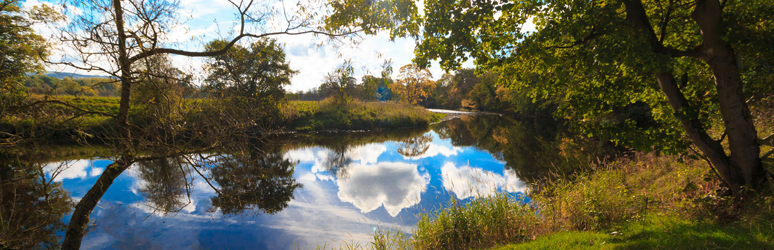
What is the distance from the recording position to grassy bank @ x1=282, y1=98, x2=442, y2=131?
24.5 m

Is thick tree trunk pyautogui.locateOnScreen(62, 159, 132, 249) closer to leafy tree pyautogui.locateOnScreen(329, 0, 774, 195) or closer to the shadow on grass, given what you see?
leafy tree pyautogui.locateOnScreen(329, 0, 774, 195)

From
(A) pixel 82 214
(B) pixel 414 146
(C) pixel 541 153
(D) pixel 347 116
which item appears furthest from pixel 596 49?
(D) pixel 347 116

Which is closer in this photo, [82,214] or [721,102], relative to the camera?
[721,102]

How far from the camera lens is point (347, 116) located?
26312 millimetres

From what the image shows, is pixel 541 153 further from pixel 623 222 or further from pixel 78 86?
pixel 78 86

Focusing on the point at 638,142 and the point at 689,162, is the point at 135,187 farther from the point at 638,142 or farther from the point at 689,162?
the point at 689,162

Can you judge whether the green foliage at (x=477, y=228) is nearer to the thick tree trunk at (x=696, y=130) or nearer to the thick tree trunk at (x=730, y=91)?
the thick tree trunk at (x=696, y=130)

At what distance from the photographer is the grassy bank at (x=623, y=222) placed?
382 centimetres

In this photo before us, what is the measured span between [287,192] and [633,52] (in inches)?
354

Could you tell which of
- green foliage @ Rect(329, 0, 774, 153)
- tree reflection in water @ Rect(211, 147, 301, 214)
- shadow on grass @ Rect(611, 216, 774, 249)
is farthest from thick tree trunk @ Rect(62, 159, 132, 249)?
shadow on grass @ Rect(611, 216, 774, 249)

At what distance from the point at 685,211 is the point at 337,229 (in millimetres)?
6581

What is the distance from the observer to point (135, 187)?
30.8ft

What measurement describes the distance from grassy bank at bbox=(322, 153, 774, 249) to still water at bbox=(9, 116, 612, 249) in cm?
107

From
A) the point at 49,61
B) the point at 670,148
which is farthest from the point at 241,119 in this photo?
the point at 670,148
